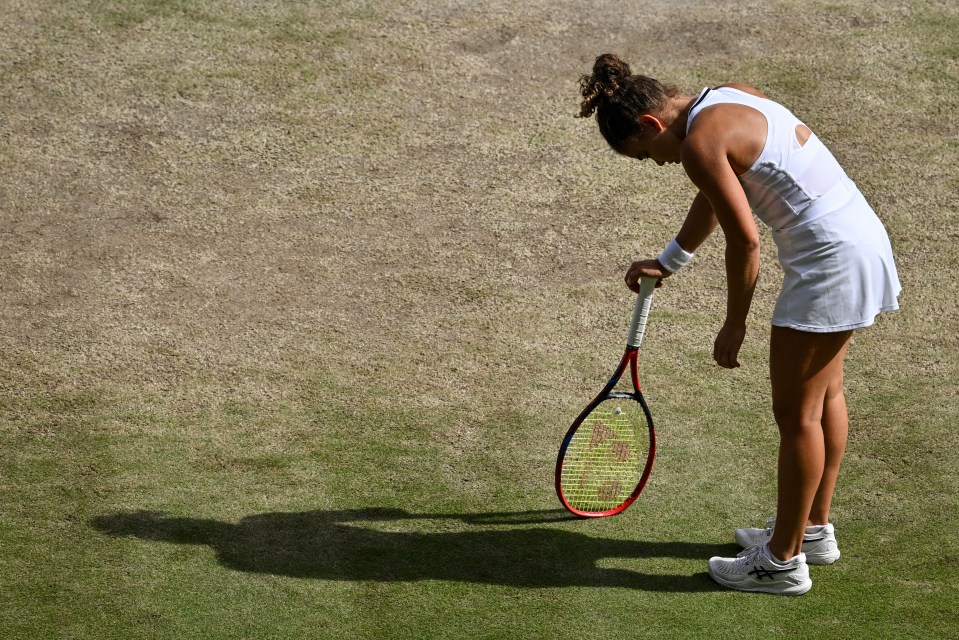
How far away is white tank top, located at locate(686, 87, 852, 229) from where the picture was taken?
3469mm

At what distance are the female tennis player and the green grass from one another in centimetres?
84

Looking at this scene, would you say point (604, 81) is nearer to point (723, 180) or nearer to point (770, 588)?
point (723, 180)

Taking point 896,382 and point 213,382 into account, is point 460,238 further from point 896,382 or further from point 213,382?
point 896,382

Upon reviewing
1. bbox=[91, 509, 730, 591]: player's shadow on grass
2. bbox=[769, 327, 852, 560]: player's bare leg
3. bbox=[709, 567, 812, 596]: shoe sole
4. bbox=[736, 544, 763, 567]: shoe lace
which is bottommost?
bbox=[91, 509, 730, 591]: player's shadow on grass

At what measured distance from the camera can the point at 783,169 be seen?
3.47 m

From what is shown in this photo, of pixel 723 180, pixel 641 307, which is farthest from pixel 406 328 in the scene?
pixel 723 180

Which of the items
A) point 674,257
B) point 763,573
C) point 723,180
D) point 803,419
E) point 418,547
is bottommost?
point 418,547

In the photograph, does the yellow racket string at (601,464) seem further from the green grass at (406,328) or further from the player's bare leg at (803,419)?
the player's bare leg at (803,419)

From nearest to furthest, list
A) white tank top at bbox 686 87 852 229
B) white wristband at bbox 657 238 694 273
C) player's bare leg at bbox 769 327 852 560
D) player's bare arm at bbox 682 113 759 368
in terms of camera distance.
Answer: player's bare arm at bbox 682 113 759 368 → white tank top at bbox 686 87 852 229 → player's bare leg at bbox 769 327 852 560 → white wristband at bbox 657 238 694 273

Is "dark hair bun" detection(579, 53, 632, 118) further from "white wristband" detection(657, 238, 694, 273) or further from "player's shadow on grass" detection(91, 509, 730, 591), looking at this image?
"player's shadow on grass" detection(91, 509, 730, 591)

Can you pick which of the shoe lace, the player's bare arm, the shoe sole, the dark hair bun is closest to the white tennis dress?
the player's bare arm

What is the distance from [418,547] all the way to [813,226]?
1942mm

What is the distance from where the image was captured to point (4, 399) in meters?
4.91

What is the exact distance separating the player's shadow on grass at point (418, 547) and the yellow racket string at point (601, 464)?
143 mm
